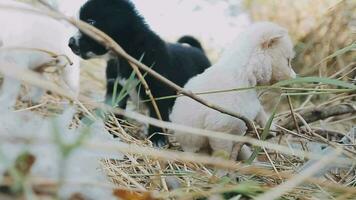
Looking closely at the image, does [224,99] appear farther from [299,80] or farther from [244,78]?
[299,80]

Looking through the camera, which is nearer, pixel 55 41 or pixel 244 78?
pixel 244 78

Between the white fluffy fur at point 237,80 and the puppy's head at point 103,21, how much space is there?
1.87 ft

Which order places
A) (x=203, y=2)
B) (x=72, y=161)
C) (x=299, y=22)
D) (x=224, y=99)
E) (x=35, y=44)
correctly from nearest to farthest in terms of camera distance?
(x=72, y=161) < (x=224, y=99) < (x=35, y=44) < (x=299, y=22) < (x=203, y=2)

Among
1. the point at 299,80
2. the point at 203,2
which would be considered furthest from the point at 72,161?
the point at 203,2

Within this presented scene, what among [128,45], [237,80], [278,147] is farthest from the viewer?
[128,45]

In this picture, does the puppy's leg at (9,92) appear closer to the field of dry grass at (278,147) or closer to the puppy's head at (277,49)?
the field of dry grass at (278,147)

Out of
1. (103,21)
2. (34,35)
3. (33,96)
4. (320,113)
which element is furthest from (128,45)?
(320,113)

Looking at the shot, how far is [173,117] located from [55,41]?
1.23 meters

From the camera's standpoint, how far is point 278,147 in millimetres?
976

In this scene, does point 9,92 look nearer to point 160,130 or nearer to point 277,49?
point 277,49

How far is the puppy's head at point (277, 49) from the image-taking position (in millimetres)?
1955

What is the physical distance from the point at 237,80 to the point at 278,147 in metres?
0.93

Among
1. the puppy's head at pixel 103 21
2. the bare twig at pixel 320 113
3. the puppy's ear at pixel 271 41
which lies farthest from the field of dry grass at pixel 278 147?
the puppy's head at pixel 103 21

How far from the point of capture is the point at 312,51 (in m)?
3.78
